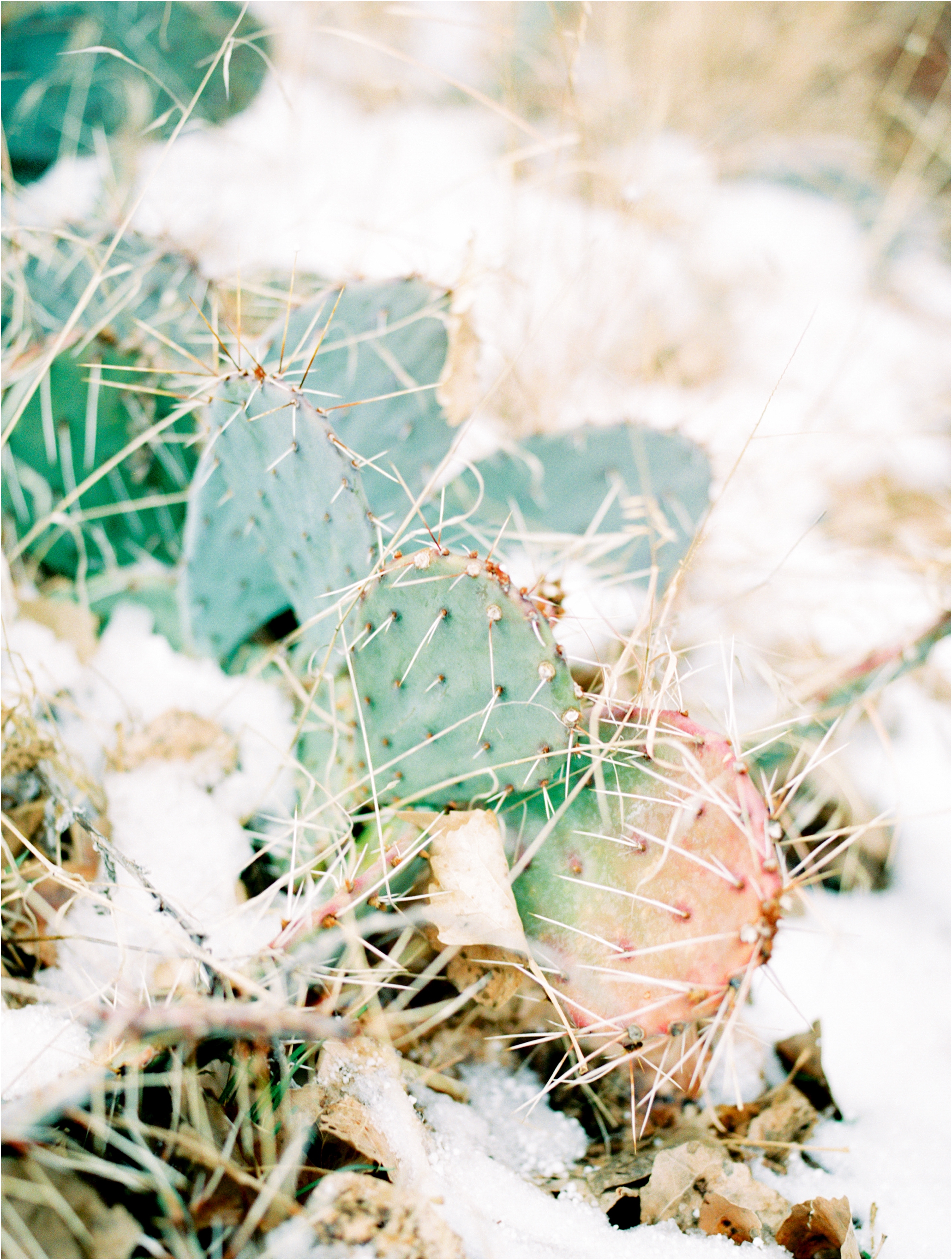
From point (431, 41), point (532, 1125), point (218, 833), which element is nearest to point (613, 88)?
point (431, 41)

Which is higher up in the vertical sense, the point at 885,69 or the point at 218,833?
the point at 885,69

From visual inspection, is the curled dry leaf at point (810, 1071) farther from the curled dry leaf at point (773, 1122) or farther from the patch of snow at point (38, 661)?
the patch of snow at point (38, 661)

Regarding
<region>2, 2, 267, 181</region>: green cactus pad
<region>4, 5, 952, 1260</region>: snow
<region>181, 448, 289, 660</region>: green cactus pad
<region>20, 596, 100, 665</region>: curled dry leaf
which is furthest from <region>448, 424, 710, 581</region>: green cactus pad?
<region>2, 2, 267, 181</region>: green cactus pad

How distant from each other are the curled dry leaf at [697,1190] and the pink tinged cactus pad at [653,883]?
14 cm

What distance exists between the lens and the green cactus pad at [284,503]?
0.66m

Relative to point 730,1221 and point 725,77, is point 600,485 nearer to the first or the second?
point 730,1221

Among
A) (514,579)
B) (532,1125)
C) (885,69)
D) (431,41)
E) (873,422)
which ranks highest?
(885,69)

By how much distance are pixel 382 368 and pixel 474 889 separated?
0.55 m

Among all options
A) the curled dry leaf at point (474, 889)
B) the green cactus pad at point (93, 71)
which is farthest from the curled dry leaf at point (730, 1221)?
the green cactus pad at point (93, 71)

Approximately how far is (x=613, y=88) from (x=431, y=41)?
0.79 meters

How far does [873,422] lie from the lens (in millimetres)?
1796

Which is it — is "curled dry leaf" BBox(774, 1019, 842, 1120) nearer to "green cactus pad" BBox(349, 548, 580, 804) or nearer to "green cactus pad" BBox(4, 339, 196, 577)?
"green cactus pad" BBox(349, 548, 580, 804)

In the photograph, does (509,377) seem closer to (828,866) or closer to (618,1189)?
(828,866)

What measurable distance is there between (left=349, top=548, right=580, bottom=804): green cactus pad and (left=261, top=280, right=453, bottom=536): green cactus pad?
211 mm
